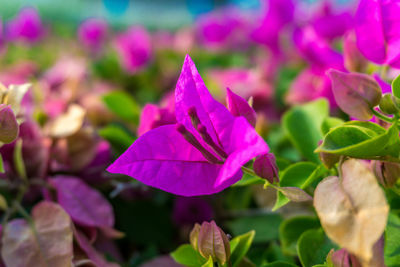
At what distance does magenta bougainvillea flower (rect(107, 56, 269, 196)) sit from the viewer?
336mm

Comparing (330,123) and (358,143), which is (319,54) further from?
(358,143)

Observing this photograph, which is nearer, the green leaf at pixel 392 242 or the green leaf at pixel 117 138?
the green leaf at pixel 392 242

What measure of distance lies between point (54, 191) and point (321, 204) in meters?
0.36

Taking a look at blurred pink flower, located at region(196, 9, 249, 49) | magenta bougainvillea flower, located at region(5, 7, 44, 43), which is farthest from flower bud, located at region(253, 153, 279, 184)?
magenta bougainvillea flower, located at region(5, 7, 44, 43)

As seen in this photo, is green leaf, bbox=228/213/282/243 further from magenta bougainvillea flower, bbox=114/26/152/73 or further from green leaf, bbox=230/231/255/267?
magenta bougainvillea flower, bbox=114/26/152/73

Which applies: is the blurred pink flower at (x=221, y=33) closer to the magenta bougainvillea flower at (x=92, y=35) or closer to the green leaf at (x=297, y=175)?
the magenta bougainvillea flower at (x=92, y=35)

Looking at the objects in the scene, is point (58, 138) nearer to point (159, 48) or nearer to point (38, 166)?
point (38, 166)

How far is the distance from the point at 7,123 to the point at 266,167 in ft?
0.72

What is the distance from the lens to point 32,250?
421 millimetres

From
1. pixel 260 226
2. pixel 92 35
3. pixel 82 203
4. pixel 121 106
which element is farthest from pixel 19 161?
pixel 92 35

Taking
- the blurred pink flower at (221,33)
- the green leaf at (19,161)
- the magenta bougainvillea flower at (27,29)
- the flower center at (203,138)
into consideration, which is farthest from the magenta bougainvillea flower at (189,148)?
the magenta bougainvillea flower at (27,29)

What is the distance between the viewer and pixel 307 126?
0.52 meters

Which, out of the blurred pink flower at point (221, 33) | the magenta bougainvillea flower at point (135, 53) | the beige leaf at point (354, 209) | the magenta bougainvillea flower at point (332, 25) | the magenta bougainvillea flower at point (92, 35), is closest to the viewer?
the beige leaf at point (354, 209)

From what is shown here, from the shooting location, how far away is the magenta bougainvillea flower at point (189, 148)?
1.10ft
